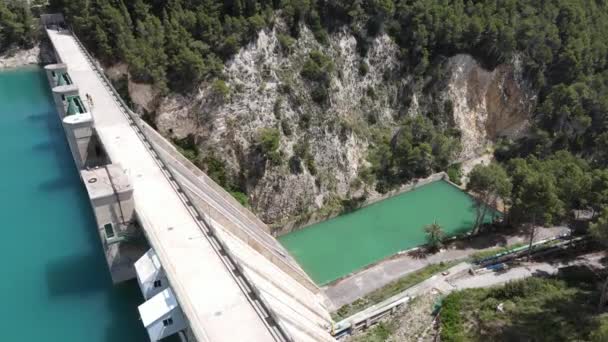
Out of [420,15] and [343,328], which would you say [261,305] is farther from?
[420,15]

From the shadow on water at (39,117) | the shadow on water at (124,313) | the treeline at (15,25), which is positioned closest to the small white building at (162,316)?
the shadow on water at (124,313)

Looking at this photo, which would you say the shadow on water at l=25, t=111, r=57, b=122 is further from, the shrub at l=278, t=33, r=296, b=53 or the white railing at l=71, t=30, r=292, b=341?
the shrub at l=278, t=33, r=296, b=53

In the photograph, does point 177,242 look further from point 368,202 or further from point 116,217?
point 368,202

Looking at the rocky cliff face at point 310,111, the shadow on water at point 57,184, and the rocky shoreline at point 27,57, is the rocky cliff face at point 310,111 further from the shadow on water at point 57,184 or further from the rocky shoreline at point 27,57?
the rocky shoreline at point 27,57

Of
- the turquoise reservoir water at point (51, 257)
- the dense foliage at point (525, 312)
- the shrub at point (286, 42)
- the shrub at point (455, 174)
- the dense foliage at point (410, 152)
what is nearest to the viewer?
the turquoise reservoir water at point (51, 257)

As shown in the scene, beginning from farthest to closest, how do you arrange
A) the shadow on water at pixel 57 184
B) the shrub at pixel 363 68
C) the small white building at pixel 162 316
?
the shrub at pixel 363 68 < the shadow on water at pixel 57 184 < the small white building at pixel 162 316

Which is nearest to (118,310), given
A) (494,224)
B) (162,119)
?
(162,119)
